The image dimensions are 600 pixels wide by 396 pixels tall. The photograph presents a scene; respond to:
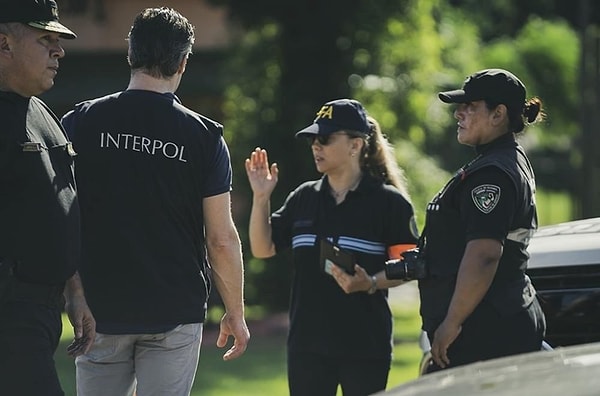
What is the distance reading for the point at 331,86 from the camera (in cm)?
1592

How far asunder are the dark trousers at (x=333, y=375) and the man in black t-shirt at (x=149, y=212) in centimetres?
103

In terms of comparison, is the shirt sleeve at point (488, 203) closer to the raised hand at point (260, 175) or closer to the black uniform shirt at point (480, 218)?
the black uniform shirt at point (480, 218)

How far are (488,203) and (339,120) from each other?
47.0 inches

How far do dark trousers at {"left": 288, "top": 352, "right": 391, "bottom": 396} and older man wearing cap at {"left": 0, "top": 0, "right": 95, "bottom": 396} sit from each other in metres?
1.50

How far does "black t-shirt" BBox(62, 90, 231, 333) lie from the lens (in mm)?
4863

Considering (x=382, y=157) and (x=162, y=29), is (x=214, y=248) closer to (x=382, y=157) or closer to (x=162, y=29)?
(x=162, y=29)

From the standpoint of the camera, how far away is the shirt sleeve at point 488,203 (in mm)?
5066

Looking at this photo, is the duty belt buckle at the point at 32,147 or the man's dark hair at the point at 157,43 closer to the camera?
the duty belt buckle at the point at 32,147

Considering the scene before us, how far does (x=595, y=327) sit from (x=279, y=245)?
1.58 metres

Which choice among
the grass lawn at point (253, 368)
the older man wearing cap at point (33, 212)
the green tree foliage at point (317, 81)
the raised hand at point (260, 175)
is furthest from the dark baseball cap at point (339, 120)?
the green tree foliage at point (317, 81)

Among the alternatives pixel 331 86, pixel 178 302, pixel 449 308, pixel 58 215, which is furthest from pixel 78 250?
pixel 331 86

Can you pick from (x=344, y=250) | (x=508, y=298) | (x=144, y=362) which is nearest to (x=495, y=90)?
(x=508, y=298)

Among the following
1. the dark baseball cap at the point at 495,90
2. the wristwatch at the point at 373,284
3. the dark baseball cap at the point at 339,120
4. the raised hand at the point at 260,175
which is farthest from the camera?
the raised hand at the point at 260,175

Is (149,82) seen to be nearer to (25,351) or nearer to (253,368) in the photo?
(25,351)
